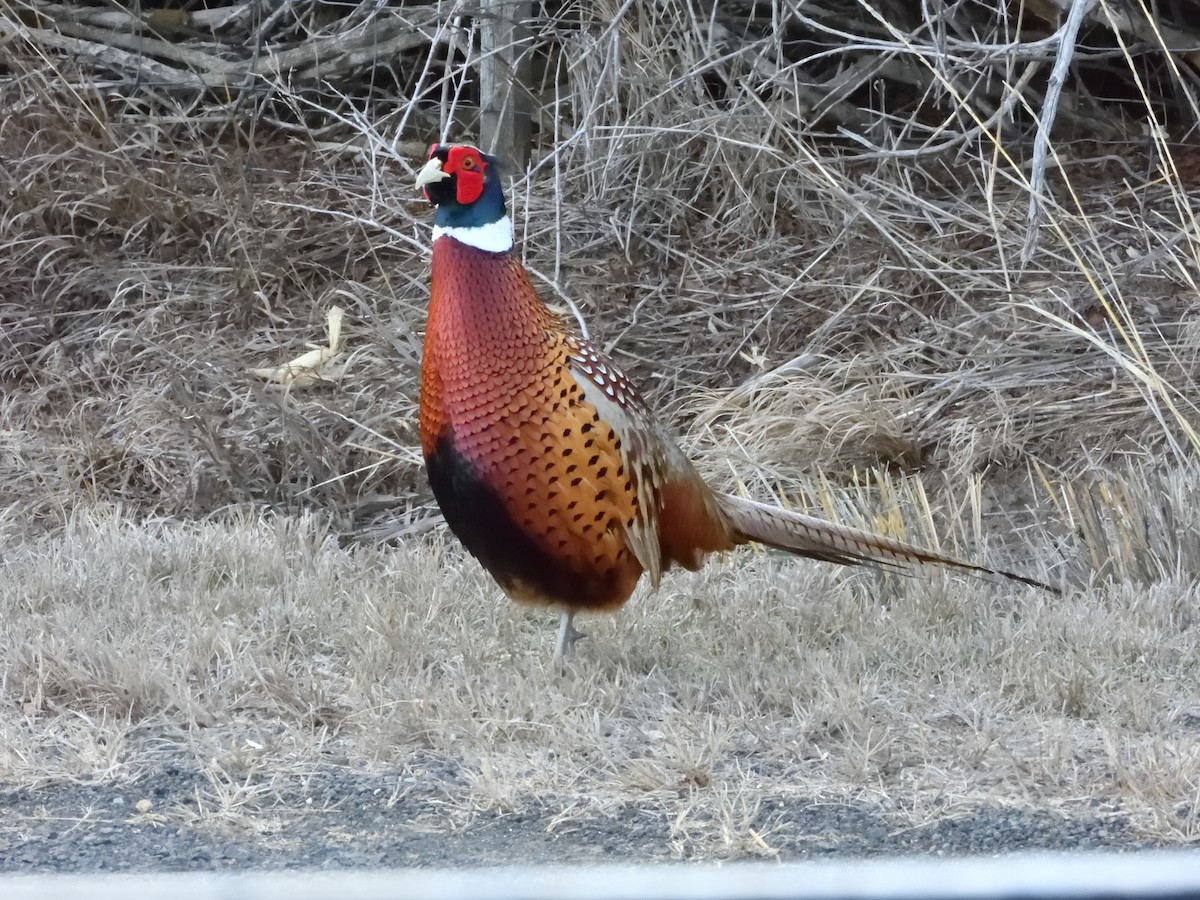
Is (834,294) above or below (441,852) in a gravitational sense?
below

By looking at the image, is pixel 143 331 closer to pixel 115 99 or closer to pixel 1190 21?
pixel 115 99

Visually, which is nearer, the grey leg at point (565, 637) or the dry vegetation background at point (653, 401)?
the dry vegetation background at point (653, 401)

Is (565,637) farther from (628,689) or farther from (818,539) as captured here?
(818,539)

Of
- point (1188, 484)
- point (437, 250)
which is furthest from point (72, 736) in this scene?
point (1188, 484)

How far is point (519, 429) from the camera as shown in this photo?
2984 millimetres

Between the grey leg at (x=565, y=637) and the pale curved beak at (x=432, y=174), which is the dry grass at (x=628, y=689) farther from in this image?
the pale curved beak at (x=432, y=174)

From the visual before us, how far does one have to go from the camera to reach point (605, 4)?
18.8 feet

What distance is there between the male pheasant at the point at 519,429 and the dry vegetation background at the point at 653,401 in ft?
0.82

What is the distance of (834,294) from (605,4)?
153cm

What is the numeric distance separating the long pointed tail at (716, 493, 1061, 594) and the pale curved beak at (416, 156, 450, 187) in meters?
1.06

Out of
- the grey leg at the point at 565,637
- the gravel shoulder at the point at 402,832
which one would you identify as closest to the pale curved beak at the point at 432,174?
the grey leg at the point at 565,637

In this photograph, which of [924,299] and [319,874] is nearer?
[319,874]

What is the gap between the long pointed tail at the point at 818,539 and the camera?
3.38m

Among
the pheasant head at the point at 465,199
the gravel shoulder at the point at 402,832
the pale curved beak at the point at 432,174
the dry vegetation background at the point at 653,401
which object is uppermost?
the pale curved beak at the point at 432,174
